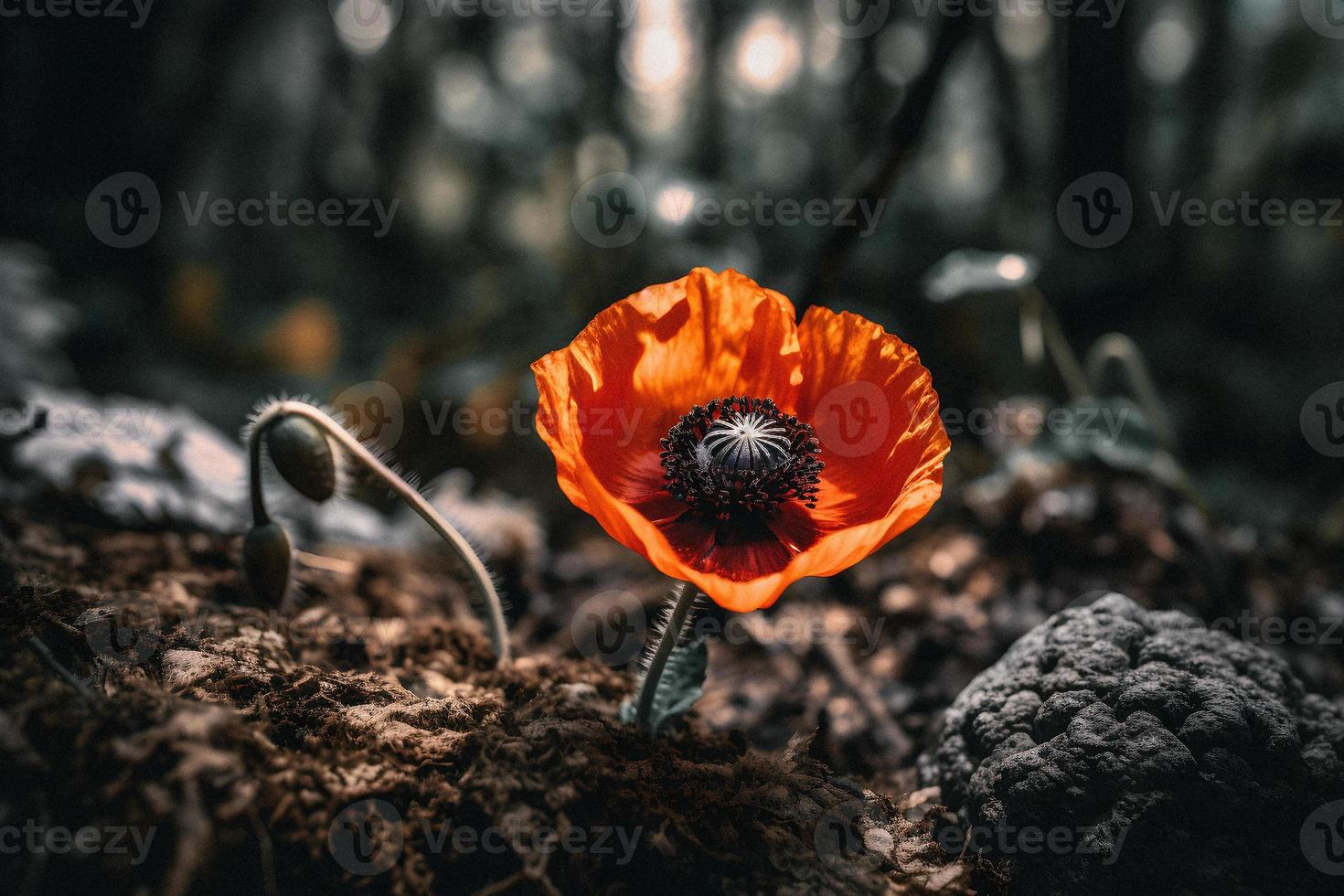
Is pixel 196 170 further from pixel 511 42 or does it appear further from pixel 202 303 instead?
pixel 511 42

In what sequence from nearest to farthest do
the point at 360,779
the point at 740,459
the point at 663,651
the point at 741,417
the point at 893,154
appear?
the point at 360,779 → the point at 663,651 → the point at 740,459 → the point at 741,417 → the point at 893,154

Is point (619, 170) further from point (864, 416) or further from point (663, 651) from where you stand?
point (663, 651)

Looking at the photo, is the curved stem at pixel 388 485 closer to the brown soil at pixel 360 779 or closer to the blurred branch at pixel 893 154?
the brown soil at pixel 360 779

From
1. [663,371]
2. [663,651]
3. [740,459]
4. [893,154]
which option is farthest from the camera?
[893,154]

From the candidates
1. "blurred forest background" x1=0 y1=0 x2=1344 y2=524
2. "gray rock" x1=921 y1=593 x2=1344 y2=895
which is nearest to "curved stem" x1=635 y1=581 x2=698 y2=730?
"gray rock" x1=921 y1=593 x2=1344 y2=895

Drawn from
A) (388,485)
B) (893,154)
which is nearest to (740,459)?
(388,485)

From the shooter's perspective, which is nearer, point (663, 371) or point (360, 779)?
point (360, 779)
